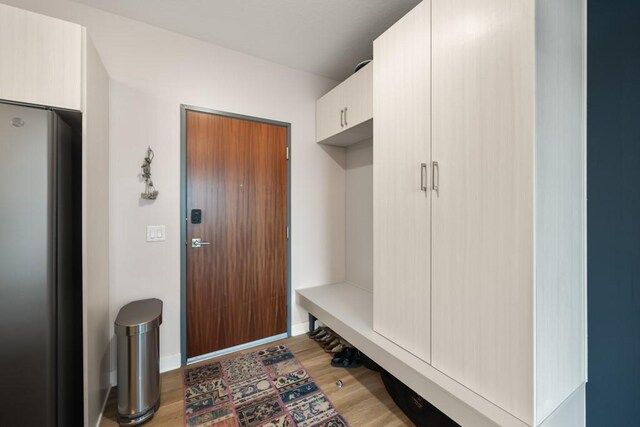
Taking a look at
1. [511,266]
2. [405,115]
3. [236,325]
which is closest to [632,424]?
[511,266]

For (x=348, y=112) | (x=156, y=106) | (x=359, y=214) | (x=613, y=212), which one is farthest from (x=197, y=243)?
(x=613, y=212)

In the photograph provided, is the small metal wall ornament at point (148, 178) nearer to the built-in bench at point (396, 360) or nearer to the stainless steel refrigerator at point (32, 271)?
the stainless steel refrigerator at point (32, 271)

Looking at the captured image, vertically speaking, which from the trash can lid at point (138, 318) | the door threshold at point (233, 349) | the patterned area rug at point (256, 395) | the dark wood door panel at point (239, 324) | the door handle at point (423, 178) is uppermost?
the door handle at point (423, 178)

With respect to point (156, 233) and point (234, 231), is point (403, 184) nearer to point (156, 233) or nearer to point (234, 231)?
point (234, 231)

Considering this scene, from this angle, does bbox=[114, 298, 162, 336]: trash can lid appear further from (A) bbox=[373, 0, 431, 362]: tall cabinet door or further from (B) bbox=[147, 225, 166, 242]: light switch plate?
(A) bbox=[373, 0, 431, 362]: tall cabinet door

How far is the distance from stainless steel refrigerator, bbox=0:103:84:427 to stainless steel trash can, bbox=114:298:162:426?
0.26 metres

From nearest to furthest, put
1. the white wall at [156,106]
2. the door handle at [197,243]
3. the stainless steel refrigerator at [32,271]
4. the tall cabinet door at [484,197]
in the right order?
the tall cabinet door at [484,197]
the stainless steel refrigerator at [32,271]
the white wall at [156,106]
the door handle at [197,243]

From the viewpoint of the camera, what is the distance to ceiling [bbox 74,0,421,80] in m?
1.85

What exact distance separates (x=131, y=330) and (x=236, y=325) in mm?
967

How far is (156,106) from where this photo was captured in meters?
2.10

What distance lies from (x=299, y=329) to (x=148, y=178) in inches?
79.0

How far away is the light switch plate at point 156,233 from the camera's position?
2.08 meters

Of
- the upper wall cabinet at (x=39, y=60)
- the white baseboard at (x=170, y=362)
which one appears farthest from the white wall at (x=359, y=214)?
the upper wall cabinet at (x=39, y=60)

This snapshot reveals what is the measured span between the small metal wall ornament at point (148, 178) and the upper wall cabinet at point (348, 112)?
1552 millimetres
